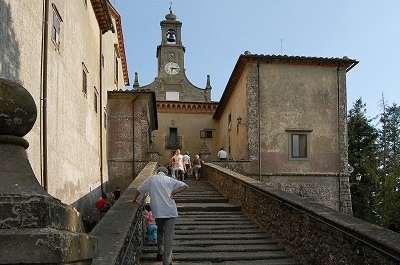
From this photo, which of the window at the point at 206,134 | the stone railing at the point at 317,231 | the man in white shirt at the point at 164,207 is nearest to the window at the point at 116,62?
the window at the point at 206,134

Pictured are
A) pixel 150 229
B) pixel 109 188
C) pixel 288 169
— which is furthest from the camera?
pixel 288 169

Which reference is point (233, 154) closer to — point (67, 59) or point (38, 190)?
point (67, 59)

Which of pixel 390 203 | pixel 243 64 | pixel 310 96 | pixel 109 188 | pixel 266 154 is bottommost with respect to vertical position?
pixel 390 203

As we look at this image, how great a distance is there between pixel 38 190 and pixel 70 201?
11.3 metres

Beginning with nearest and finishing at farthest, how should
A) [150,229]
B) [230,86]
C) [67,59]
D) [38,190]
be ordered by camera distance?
[38,190], [150,229], [67,59], [230,86]

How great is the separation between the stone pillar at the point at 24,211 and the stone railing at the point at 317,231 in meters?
3.45

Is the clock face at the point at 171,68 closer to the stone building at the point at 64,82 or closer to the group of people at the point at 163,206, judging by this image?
the stone building at the point at 64,82

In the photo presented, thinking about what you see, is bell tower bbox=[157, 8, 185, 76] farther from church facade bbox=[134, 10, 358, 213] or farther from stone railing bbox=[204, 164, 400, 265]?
stone railing bbox=[204, 164, 400, 265]

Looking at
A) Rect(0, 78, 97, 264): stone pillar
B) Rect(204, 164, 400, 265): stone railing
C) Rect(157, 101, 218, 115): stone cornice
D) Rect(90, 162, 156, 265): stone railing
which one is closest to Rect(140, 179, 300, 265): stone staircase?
Rect(204, 164, 400, 265): stone railing

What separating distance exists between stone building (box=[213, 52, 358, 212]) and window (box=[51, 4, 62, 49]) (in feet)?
40.6

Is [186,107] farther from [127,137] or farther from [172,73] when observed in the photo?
[127,137]

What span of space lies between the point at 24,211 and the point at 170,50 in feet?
153

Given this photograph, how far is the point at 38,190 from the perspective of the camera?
2.35 m

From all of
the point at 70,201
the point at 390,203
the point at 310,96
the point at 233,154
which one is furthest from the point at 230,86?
the point at 70,201
